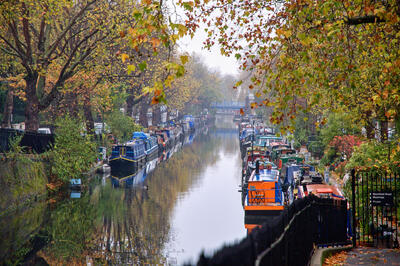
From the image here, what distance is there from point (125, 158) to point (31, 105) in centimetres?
1528

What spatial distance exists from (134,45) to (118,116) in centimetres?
3935

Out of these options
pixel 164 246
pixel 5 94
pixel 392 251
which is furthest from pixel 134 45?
pixel 5 94

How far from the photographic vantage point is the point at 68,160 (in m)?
29.2

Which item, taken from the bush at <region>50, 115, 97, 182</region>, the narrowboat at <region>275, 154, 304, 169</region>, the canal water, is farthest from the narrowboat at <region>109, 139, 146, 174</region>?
the narrowboat at <region>275, 154, 304, 169</region>

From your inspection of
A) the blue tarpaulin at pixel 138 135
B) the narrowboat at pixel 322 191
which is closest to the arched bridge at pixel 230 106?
the blue tarpaulin at pixel 138 135

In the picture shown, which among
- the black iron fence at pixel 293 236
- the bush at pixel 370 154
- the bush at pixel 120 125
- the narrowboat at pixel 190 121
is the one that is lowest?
the black iron fence at pixel 293 236

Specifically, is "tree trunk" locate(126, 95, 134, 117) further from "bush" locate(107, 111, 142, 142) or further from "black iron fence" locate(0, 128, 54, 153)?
"black iron fence" locate(0, 128, 54, 153)

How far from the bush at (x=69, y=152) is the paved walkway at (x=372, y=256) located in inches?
805

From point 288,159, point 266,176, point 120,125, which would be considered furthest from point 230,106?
point 266,176

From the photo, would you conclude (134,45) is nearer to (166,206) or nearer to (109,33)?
(109,33)

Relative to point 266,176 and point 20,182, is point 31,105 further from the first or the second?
point 266,176

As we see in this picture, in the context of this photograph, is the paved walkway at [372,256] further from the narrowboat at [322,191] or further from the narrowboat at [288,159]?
the narrowboat at [288,159]

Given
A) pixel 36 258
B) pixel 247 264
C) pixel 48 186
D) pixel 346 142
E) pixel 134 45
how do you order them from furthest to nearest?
pixel 346 142 < pixel 48 186 < pixel 36 258 < pixel 134 45 < pixel 247 264

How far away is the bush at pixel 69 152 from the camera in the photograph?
28453 mm
